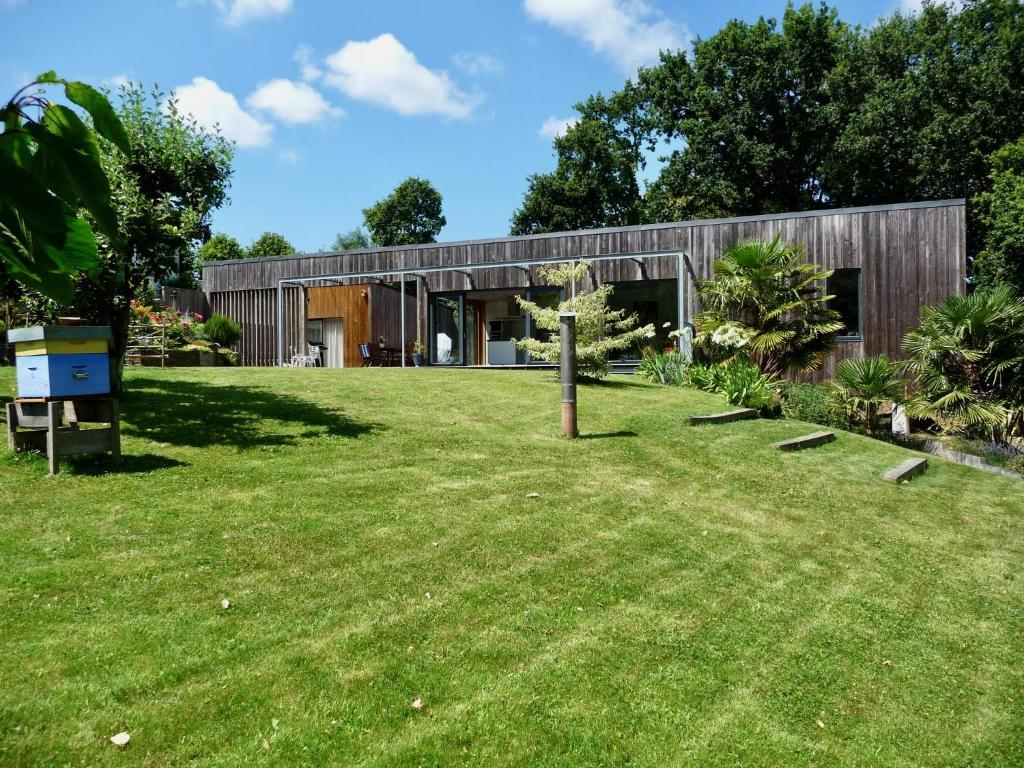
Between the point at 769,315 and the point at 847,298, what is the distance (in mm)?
3761

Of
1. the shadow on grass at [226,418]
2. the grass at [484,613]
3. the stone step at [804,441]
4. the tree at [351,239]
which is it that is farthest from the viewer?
the tree at [351,239]

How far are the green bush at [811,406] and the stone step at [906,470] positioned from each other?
299 cm

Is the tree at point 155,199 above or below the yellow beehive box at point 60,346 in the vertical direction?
above

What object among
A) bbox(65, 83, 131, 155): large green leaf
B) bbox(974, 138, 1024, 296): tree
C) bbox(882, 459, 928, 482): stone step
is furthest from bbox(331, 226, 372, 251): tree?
bbox(65, 83, 131, 155): large green leaf

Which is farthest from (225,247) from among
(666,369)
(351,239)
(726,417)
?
(726,417)

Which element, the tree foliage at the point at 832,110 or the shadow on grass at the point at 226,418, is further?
the tree foliage at the point at 832,110

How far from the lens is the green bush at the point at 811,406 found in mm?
12078

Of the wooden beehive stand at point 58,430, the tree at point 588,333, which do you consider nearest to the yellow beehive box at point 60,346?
the wooden beehive stand at point 58,430

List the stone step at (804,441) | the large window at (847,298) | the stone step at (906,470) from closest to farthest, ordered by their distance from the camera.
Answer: the stone step at (906,470) → the stone step at (804,441) → the large window at (847,298)

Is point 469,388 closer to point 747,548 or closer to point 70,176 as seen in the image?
point 747,548

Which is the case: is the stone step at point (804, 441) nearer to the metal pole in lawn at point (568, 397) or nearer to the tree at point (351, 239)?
the metal pole in lawn at point (568, 397)

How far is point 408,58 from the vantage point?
21438 mm

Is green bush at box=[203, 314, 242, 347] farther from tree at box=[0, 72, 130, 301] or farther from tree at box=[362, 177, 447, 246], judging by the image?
tree at box=[362, 177, 447, 246]

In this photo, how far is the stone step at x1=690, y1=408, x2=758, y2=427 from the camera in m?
9.54
